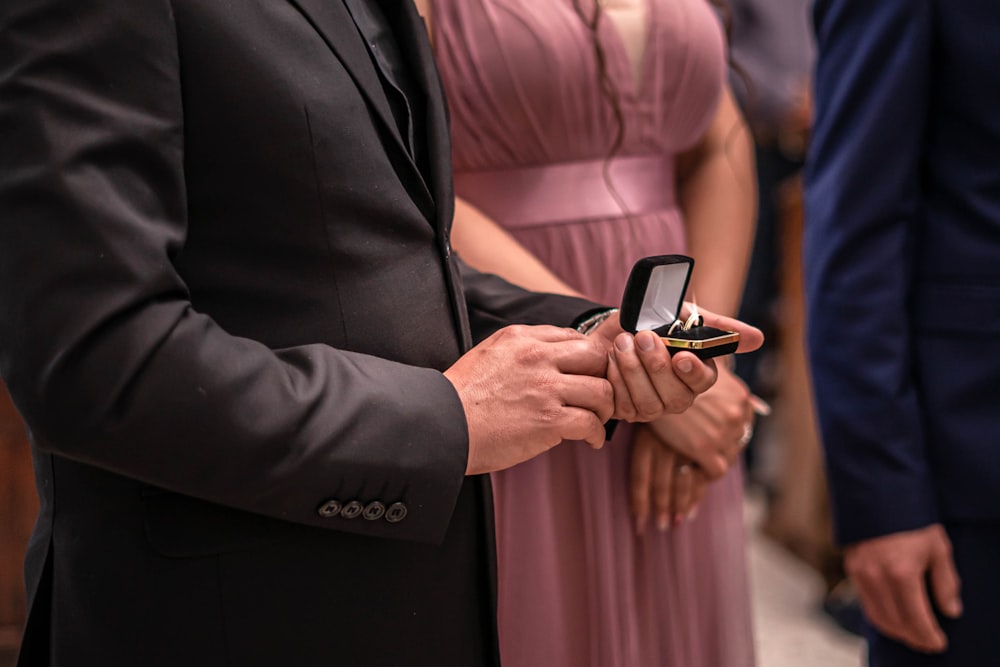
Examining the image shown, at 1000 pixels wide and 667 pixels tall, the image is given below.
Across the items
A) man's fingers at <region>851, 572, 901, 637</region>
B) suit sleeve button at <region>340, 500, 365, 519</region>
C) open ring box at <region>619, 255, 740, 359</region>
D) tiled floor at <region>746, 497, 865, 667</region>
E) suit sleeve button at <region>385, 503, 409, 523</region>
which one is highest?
open ring box at <region>619, 255, 740, 359</region>

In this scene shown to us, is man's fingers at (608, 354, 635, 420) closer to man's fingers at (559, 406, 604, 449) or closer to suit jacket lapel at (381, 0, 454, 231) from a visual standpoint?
man's fingers at (559, 406, 604, 449)

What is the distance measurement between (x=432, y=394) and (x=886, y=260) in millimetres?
697

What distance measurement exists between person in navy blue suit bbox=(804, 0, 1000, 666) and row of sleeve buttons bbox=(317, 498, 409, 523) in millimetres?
694

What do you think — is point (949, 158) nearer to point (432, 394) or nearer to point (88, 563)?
point (432, 394)

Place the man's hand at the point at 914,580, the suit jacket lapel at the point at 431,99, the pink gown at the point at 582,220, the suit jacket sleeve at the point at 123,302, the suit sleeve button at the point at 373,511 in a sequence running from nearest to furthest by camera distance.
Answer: the suit jacket sleeve at the point at 123,302, the suit sleeve button at the point at 373,511, the suit jacket lapel at the point at 431,99, the pink gown at the point at 582,220, the man's hand at the point at 914,580

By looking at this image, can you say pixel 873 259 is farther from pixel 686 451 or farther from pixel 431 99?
pixel 431 99

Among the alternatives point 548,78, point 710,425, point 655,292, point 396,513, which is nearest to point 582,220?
point 548,78

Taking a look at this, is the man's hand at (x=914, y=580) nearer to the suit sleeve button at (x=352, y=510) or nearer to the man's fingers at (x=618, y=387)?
the man's fingers at (x=618, y=387)

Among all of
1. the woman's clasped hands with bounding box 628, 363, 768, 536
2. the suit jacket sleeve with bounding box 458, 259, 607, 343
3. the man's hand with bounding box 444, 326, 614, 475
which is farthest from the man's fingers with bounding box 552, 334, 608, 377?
the woman's clasped hands with bounding box 628, 363, 768, 536

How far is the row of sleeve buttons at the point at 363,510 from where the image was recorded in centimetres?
67

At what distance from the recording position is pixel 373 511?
0.69m

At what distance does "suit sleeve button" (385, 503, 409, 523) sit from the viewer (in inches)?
27.3

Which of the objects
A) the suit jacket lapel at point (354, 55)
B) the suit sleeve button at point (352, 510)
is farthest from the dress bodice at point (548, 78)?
the suit sleeve button at point (352, 510)

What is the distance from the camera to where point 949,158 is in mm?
1131
